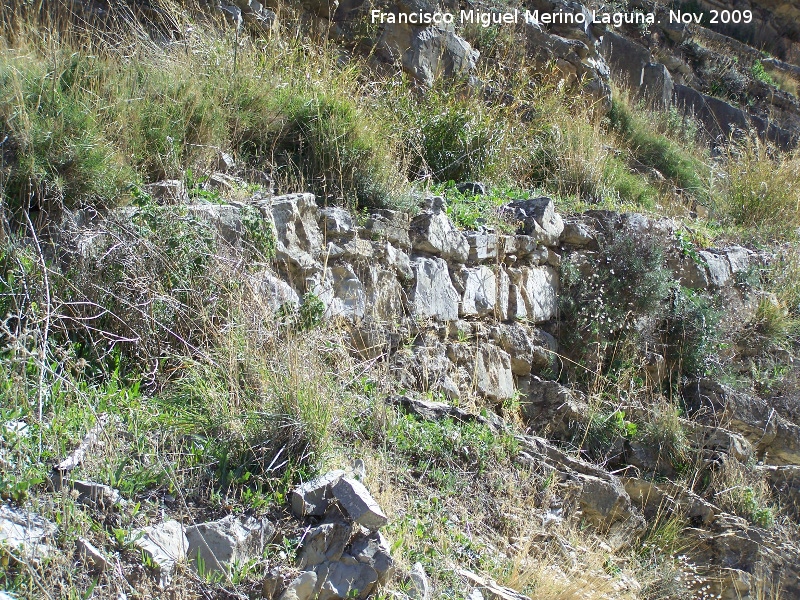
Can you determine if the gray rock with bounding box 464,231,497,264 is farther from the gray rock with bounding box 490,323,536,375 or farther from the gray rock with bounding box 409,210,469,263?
the gray rock with bounding box 490,323,536,375

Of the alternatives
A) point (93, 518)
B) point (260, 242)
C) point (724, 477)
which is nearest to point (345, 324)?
point (260, 242)

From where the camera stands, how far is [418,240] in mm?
5320

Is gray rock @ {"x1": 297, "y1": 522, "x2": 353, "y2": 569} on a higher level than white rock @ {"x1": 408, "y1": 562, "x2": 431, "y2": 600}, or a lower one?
higher

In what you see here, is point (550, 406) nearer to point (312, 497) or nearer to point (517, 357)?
point (517, 357)

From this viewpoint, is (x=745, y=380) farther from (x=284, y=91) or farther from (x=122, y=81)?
(x=122, y=81)

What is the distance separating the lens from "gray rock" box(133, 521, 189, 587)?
281 centimetres

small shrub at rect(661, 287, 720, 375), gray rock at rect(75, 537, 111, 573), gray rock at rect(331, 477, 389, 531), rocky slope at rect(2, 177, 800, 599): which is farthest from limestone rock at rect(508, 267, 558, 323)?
gray rock at rect(75, 537, 111, 573)

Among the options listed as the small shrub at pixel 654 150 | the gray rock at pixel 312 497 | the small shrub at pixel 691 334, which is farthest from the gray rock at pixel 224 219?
the small shrub at pixel 654 150

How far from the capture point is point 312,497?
3.32 m

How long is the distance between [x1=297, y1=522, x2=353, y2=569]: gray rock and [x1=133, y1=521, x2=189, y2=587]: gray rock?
19.7 inches

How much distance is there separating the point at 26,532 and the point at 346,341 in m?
2.36

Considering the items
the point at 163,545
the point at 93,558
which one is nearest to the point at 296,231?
the point at 163,545

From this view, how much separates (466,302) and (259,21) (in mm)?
3852

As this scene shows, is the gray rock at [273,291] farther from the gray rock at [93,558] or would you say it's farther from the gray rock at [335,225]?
the gray rock at [93,558]
